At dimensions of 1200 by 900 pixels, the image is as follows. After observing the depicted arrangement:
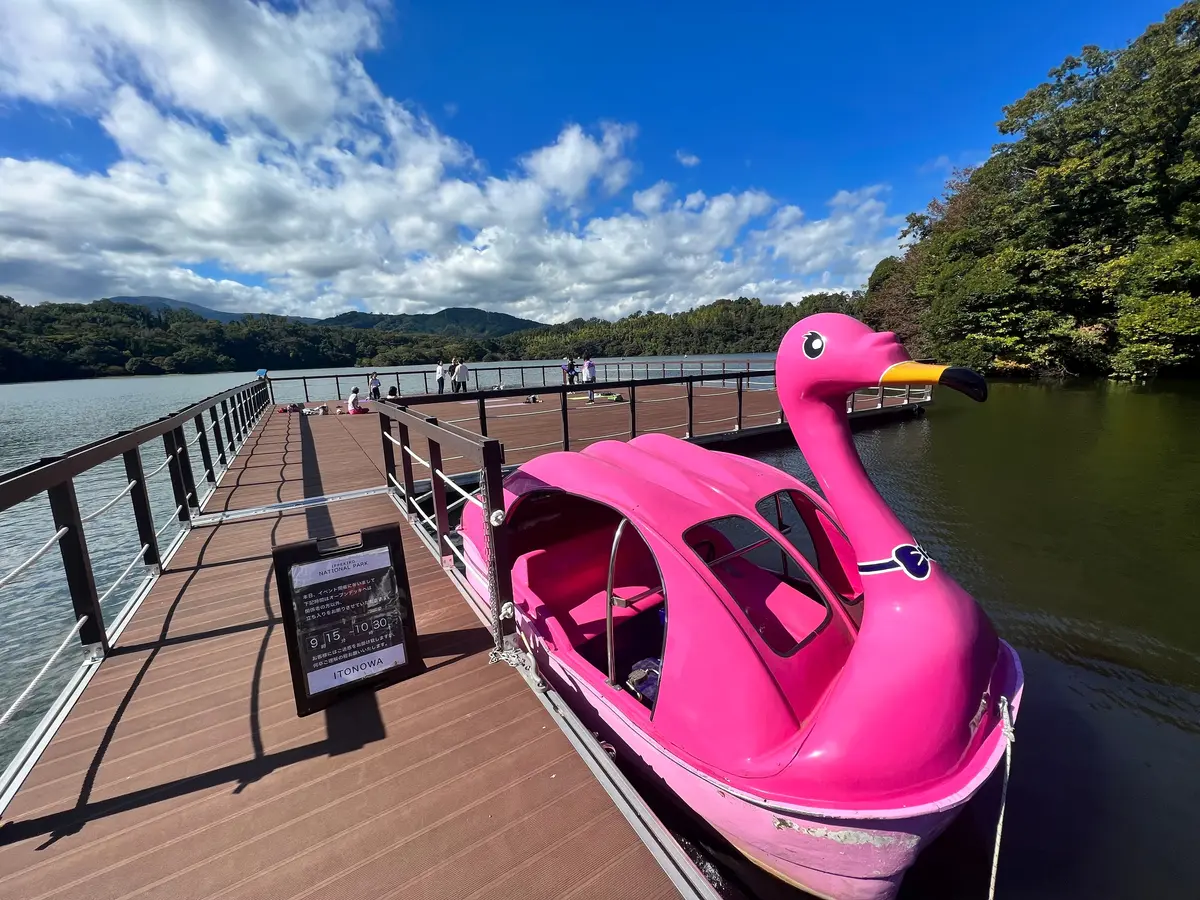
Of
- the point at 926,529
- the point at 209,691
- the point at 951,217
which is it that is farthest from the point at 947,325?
the point at 209,691

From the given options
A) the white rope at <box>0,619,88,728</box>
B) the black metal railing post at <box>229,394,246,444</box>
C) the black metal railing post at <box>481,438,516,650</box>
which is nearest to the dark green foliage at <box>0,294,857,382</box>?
the black metal railing post at <box>229,394,246,444</box>

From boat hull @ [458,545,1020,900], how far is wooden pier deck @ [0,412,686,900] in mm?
351

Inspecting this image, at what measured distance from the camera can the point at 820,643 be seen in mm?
2129

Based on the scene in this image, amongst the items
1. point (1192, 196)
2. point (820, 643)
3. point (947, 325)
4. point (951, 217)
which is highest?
point (951, 217)

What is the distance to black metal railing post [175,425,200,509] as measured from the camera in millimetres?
5184

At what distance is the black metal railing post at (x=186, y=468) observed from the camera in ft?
17.0

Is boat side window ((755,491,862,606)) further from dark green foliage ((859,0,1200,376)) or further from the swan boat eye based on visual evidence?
dark green foliage ((859,0,1200,376))

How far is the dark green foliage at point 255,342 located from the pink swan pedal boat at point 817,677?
48.4 metres

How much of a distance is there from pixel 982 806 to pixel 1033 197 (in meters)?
29.9

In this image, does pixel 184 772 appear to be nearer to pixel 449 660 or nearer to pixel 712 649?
pixel 449 660

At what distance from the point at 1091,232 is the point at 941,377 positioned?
96.9ft

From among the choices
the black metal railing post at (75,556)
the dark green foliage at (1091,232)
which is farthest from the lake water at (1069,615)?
the dark green foliage at (1091,232)

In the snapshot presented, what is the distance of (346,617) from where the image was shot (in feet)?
7.83

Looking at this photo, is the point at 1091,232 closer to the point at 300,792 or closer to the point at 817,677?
the point at 817,677
